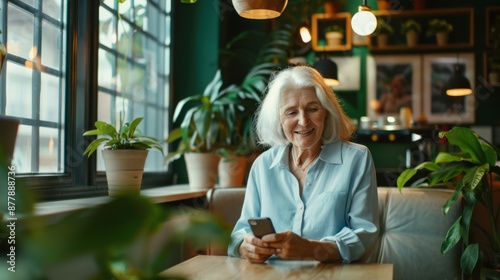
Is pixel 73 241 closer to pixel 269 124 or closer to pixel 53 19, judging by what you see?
pixel 269 124

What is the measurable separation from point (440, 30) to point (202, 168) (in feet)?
12.8

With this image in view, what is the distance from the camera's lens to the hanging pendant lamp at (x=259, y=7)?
209cm

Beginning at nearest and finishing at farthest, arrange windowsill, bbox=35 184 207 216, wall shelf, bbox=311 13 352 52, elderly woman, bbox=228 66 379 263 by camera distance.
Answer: windowsill, bbox=35 184 207 216
elderly woman, bbox=228 66 379 263
wall shelf, bbox=311 13 352 52

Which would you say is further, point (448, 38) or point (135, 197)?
point (448, 38)

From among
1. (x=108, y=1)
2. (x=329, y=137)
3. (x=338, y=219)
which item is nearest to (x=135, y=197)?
(x=338, y=219)

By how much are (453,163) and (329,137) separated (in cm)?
69

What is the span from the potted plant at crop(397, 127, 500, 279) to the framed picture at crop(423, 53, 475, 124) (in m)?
3.79

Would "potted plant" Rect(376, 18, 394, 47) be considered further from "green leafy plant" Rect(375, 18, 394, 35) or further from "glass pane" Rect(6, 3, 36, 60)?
"glass pane" Rect(6, 3, 36, 60)

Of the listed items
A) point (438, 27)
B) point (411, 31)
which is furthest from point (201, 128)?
point (438, 27)

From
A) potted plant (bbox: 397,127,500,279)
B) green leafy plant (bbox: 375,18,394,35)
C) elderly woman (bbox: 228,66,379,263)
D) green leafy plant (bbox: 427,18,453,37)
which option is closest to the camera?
elderly woman (bbox: 228,66,379,263)

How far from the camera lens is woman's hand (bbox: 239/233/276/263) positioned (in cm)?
187

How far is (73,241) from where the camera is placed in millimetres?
308

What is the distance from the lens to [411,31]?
6289 millimetres

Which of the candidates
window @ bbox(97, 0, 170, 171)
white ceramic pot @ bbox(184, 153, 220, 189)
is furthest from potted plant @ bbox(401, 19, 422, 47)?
white ceramic pot @ bbox(184, 153, 220, 189)
